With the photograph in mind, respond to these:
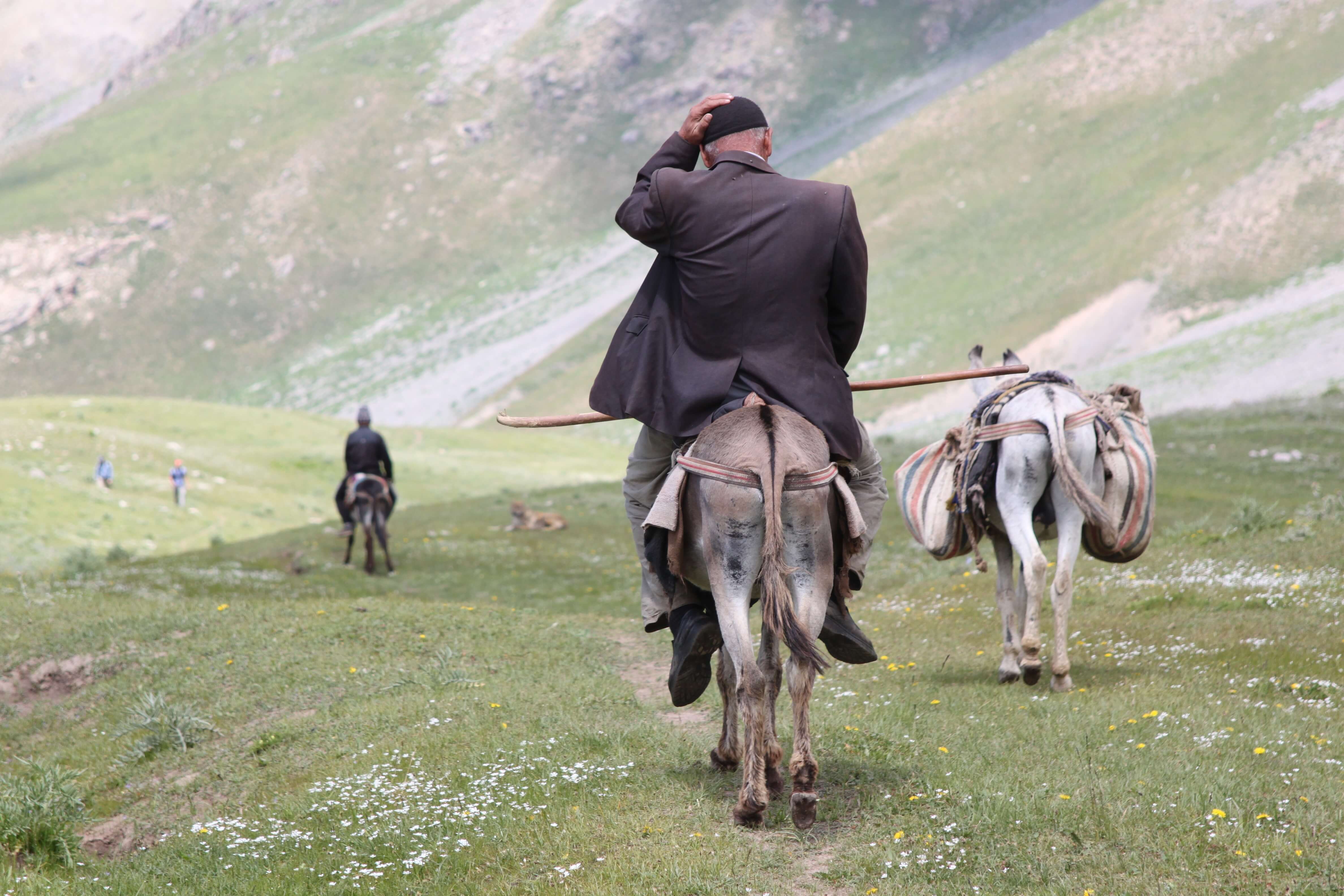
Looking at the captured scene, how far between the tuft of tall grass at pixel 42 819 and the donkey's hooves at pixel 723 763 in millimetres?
4130

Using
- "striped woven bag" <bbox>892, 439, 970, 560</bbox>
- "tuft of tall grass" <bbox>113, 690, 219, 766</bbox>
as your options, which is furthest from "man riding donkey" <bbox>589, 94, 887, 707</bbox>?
"tuft of tall grass" <bbox>113, 690, 219, 766</bbox>

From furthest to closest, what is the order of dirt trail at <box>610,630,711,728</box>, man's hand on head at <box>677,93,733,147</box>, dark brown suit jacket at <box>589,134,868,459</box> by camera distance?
1. dirt trail at <box>610,630,711,728</box>
2. man's hand on head at <box>677,93,733,147</box>
3. dark brown suit jacket at <box>589,134,868,459</box>

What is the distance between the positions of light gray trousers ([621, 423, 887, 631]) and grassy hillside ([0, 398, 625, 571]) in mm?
28202

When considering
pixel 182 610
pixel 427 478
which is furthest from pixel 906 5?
pixel 182 610

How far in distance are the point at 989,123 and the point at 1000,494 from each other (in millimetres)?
118289

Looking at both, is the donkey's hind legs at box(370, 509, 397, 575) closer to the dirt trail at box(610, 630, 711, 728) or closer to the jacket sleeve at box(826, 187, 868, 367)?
the dirt trail at box(610, 630, 711, 728)

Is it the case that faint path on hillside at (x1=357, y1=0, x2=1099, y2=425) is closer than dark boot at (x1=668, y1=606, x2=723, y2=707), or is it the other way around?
dark boot at (x1=668, y1=606, x2=723, y2=707)

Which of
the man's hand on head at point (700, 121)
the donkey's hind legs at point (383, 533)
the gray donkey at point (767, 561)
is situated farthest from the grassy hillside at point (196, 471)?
the gray donkey at point (767, 561)

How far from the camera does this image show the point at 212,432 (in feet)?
191

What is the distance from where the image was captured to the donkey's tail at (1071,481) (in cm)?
1028

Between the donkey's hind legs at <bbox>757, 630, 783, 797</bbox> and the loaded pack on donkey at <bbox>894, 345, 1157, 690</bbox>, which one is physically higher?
the loaded pack on donkey at <bbox>894, 345, 1157, 690</bbox>

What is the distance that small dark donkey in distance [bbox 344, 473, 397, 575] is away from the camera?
24453 millimetres

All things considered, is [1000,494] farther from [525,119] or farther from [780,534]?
[525,119]

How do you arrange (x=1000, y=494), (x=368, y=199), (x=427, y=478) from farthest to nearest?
(x=368, y=199), (x=427, y=478), (x=1000, y=494)
